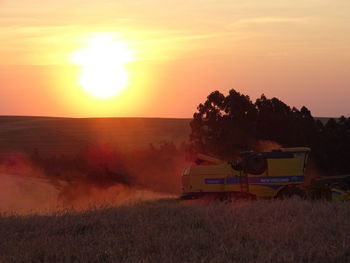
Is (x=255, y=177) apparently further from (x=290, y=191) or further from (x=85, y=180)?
(x=85, y=180)

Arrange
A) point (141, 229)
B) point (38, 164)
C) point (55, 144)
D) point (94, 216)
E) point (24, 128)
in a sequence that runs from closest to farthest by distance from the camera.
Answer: point (141, 229) < point (94, 216) < point (38, 164) < point (55, 144) < point (24, 128)

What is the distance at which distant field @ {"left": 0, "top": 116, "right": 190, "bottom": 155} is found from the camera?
7656cm

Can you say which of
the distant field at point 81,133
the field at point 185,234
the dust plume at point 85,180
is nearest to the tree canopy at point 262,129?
the dust plume at point 85,180

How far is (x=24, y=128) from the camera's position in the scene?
9388cm

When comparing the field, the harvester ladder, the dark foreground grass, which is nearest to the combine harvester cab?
the harvester ladder

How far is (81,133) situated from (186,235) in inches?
3284

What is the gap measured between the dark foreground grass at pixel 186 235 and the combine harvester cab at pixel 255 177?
5354 mm

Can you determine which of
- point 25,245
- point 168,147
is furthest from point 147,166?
point 25,245

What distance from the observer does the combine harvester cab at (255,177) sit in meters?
19.2

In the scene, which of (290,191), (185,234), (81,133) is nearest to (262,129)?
(290,191)

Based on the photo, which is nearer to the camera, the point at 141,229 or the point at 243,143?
the point at 141,229

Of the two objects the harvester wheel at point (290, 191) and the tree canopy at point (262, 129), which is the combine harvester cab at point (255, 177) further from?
the tree canopy at point (262, 129)

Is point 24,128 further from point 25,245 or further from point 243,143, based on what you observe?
point 25,245

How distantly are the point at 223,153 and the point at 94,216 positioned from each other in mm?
23292
